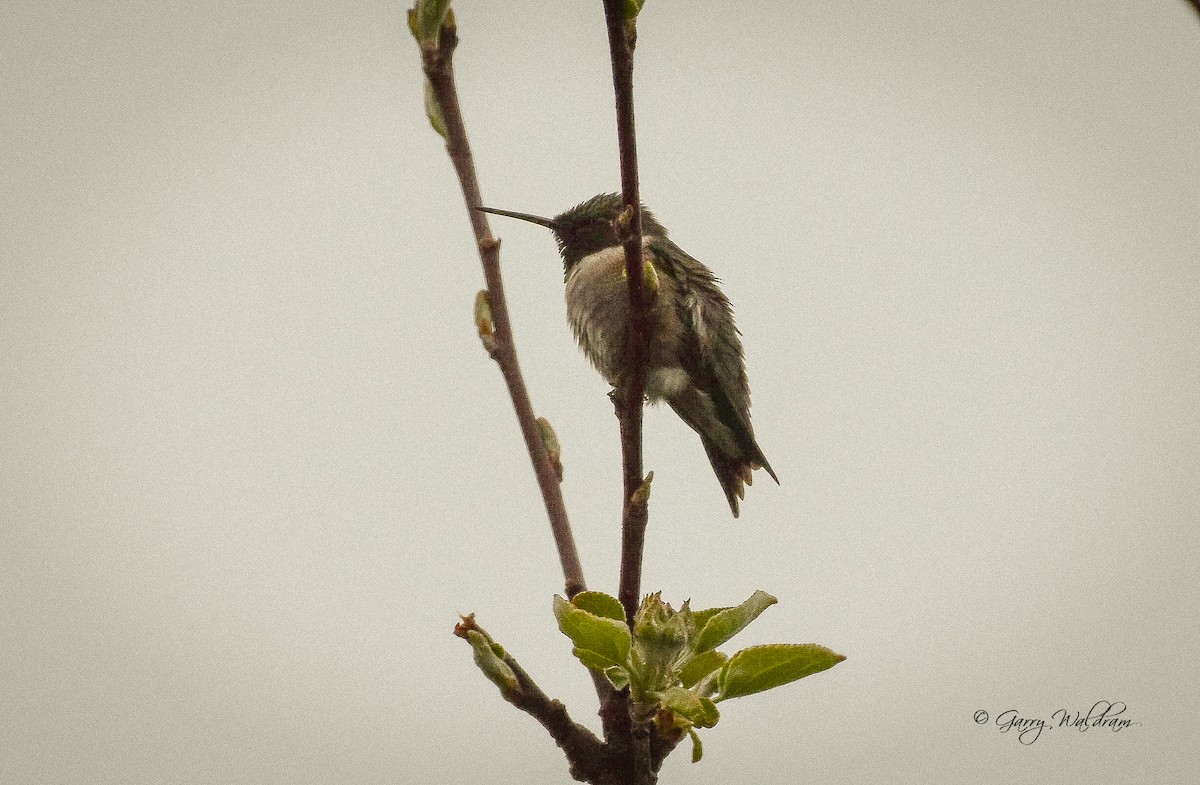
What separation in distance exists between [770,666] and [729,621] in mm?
91

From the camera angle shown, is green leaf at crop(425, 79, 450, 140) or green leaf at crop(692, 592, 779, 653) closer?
green leaf at crop(692, 592, 779, 653)

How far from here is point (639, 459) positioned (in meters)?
1.48

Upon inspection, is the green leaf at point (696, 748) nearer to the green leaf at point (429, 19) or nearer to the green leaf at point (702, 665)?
the green leaf at point (702, 665)

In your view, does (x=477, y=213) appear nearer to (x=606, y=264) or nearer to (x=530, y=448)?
(x=530, y=448)

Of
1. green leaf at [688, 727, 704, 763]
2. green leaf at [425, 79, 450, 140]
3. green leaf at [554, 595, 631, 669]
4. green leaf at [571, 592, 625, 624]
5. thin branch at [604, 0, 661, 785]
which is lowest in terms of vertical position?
green leaf at [688, 727, 704, 763]

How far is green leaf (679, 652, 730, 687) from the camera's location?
1.40 meters

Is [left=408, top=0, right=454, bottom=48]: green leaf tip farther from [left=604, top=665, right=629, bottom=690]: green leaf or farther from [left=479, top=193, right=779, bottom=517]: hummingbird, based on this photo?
[left=479, top=193, right=779, bottom=517]: hummingbird

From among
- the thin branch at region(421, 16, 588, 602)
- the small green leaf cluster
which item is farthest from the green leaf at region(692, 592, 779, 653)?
the thin branch at region(421, 16, 588, 602)

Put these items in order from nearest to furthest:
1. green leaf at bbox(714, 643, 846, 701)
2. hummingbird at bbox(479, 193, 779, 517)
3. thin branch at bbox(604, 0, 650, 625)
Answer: thin branch at bbox(604, 0, 650, 625)
green leaf at bbox(714, 643, 846, 701)
hummingbird at bbox(479, 193, 779, 517)

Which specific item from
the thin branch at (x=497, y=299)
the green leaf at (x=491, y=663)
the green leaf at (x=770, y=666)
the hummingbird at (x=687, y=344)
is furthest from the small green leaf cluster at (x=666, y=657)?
the hummingbird at (x=687, y=344)

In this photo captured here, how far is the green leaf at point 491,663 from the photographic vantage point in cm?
124

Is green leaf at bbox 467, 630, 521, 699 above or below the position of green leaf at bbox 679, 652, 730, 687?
above

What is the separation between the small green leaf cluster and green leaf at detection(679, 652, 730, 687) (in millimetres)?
20

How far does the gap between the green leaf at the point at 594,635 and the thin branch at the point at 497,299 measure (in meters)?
0.26
